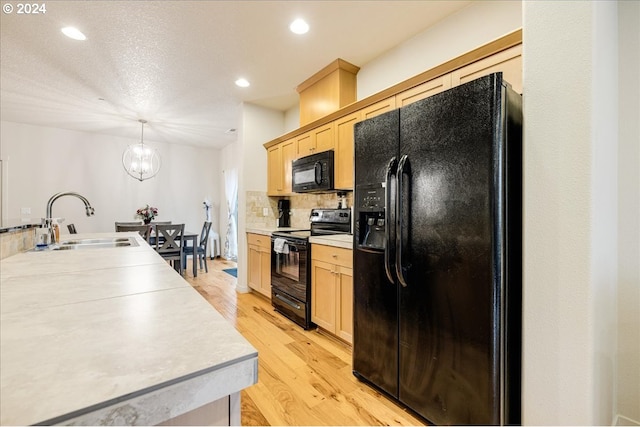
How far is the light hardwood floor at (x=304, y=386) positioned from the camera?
1.61m

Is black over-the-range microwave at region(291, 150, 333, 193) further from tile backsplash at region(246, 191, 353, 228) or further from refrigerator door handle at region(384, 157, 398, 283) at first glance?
refrigerator door handle at region(384, 157, 398, 283)

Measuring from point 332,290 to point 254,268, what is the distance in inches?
64.0

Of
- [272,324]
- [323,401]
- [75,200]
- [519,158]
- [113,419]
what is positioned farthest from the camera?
[75,200]

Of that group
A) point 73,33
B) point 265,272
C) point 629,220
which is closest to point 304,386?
point 265,272

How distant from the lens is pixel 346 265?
2.31 meters

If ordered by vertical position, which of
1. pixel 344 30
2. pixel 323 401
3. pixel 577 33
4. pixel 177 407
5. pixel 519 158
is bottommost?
pixel 323 401

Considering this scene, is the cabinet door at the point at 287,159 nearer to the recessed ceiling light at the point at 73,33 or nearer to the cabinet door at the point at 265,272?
the cabinet door at the point at 265,272

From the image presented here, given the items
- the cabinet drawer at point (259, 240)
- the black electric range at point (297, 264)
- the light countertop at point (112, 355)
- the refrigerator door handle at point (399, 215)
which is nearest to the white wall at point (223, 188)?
the cabinet drawer at point (259, 240)

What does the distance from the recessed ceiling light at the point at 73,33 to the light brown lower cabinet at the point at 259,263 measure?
2.52m

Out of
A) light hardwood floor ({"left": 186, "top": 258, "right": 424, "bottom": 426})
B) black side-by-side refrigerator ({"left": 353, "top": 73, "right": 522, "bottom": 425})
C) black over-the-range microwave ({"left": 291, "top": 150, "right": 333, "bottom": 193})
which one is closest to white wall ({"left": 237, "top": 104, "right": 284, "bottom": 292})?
black over-the-range microwave ({"left": 291, "top": 150, "right": 333, "bottom": 193})

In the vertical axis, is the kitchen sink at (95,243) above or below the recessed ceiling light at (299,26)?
below

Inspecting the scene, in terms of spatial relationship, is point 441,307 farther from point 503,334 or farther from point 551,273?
point 551,273

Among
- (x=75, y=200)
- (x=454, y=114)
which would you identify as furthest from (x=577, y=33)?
(x=75, y=200)

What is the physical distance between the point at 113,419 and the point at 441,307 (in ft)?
4.46
